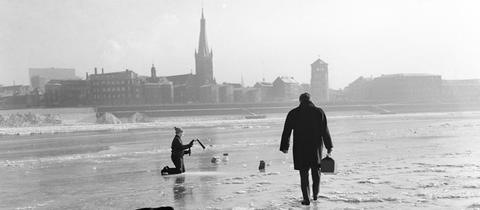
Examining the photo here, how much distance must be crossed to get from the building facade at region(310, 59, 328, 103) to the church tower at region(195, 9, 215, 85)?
95.3ft

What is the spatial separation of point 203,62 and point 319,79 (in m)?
33.7

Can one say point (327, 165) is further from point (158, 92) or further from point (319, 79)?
point (319, 79)

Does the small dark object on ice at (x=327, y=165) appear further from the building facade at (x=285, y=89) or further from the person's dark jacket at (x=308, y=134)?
the building facade at (x=285, y=89)

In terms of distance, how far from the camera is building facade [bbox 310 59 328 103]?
13512cm

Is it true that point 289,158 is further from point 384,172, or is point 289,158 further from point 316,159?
point 316,159

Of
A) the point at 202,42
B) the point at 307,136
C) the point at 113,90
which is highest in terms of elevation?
the point at 202,42

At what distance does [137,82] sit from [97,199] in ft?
345

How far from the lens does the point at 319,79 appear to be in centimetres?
13750

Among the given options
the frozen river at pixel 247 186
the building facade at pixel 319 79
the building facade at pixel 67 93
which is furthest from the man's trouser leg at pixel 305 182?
the building facade at pixel 319 79

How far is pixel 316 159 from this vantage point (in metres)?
7.61

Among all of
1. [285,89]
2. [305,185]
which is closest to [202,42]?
[285,89]

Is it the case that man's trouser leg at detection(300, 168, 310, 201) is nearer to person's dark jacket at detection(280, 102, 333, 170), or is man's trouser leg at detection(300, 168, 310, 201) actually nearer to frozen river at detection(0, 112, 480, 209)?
person's dark jacket at detection(280, 102, 333, 170)

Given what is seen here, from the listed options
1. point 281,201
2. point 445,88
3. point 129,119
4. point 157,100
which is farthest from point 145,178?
point 445,88

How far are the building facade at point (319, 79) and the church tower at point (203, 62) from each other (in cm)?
2905
